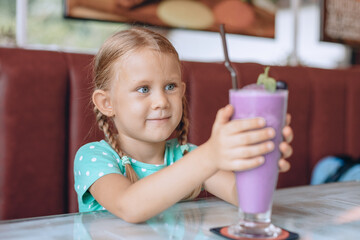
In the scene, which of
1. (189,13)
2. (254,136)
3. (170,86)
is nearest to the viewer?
(254,136)

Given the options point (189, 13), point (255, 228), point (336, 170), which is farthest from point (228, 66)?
point (189, 13)

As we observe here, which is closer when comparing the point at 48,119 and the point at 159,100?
the point at 159,100

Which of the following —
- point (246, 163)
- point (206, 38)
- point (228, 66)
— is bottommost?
point (246, 163)

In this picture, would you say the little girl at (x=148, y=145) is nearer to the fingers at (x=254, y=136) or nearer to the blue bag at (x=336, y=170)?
the fingers at (x=254, y=136)

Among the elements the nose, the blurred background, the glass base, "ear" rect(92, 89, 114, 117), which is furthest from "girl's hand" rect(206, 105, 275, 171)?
the blurred background

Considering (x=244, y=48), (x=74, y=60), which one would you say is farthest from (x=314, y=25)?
Answer: (x=74, y=60)

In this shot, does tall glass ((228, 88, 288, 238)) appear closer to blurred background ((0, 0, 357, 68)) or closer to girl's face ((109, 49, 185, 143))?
girl's face ((109, 49, 185, 143))

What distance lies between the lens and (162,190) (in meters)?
0.80

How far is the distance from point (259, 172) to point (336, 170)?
1758mm

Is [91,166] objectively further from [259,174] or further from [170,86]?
[259,174]

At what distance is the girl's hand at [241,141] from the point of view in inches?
25.0

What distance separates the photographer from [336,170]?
229 cm

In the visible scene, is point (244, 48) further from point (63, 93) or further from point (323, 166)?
point (63, 93)

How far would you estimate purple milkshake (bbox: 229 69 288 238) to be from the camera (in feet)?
2.11
